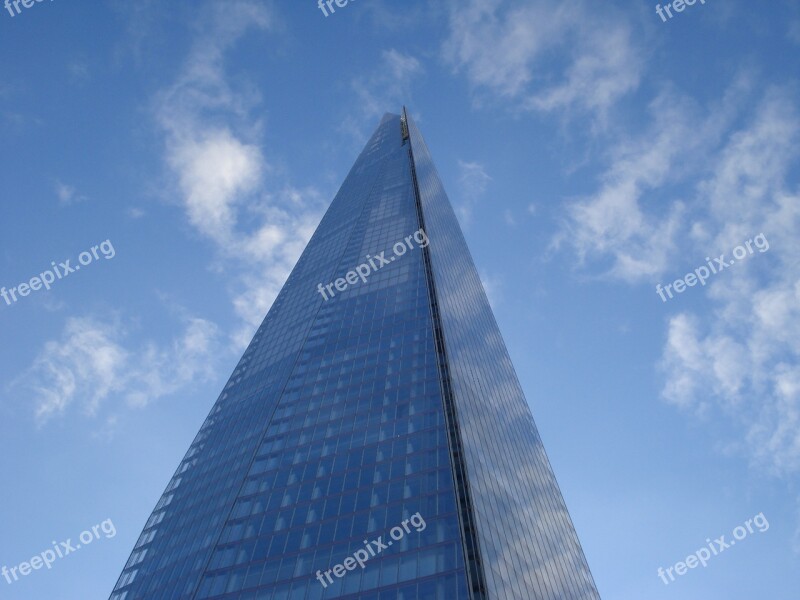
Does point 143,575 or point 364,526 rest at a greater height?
point 143,575

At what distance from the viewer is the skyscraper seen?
50500 mm

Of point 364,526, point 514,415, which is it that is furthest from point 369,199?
point 364,526

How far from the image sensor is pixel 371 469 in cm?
5997

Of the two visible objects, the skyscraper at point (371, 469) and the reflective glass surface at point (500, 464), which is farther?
the reflective glass surface at point (500, 464)

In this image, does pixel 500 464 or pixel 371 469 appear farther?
pixel 500 464

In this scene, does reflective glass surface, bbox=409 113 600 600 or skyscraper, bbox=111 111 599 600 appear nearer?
skyscraper, bbox=111 111 599 600

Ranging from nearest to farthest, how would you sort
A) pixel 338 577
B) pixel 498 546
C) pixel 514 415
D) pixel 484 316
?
1. pixel 338 577
2. pixel 498 546
3. pixel 514 415
4. pixel 484 316

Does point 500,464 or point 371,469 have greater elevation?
point 500,464

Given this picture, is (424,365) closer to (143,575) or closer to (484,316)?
(143,575)

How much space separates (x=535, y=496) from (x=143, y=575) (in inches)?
1700

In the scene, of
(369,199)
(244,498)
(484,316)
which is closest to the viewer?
(244,498)

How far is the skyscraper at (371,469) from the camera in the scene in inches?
1988

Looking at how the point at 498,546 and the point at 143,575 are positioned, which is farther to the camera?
the point at 143,575

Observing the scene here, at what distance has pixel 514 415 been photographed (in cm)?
9662
